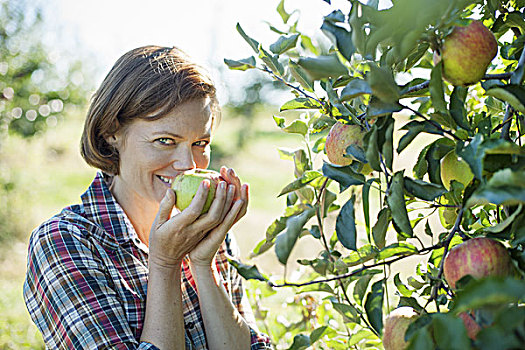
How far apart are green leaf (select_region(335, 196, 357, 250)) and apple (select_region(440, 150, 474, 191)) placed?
13 cm

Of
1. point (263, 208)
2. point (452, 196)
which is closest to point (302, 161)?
point (452, 196)

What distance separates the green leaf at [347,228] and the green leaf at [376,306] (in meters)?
0.05

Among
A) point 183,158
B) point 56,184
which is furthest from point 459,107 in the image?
point 56,184

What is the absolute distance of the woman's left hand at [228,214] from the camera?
1.09 meters

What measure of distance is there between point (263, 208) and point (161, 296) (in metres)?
4.98

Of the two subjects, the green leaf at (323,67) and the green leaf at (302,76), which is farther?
the green leaf at (302,76)

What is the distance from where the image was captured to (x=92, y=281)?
3.35 ft

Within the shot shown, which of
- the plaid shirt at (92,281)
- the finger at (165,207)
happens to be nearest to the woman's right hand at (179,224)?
the finger at (165,207)

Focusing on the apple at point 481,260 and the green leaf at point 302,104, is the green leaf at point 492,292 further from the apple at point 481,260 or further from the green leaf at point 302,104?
the green leaf at point 302,104

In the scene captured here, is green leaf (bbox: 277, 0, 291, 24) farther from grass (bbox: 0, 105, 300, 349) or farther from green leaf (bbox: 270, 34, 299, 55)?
grass (bbox: 0, 105, 300, 349)

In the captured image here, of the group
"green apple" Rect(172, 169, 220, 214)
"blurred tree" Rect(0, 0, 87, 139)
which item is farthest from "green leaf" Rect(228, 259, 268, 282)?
"blurred tree" Rect(0, 0, 87, 139)

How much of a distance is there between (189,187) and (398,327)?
21.8 inches

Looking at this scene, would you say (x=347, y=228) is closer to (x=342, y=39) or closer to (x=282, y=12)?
(x=342, y=39)

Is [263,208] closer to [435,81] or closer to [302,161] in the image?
[302,161]
